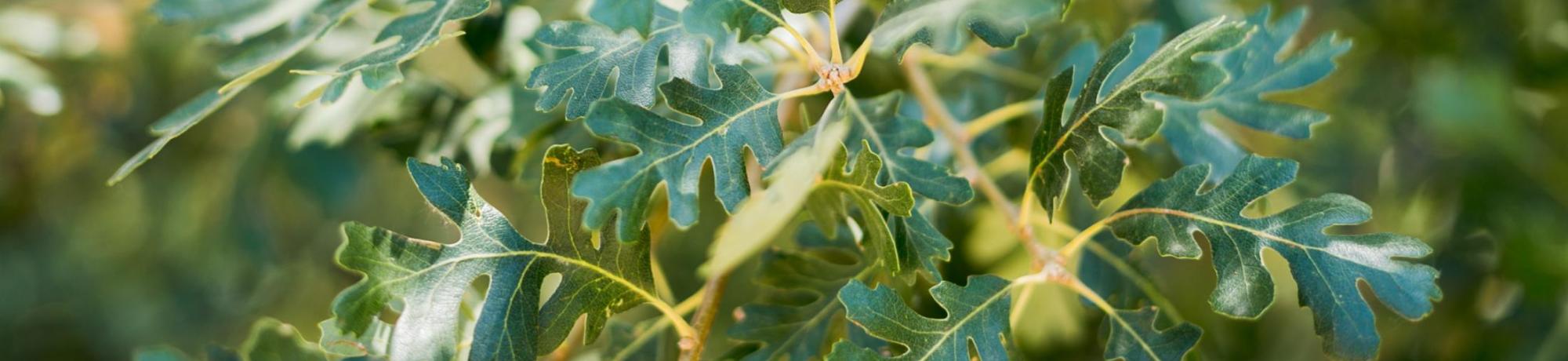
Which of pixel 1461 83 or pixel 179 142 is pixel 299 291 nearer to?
pixel 179 142

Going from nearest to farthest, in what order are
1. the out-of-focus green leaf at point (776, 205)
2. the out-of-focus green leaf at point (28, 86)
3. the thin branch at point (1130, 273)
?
the out-of-focus green leaf at point (776, 205)
the thin branch at point (1130, 273)
the out-of-focus green leaf at point (28, 86)

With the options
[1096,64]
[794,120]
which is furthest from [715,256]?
[794,120]

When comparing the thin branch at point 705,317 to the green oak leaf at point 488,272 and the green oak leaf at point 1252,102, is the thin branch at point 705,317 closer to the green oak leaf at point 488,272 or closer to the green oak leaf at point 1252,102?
the green oak leaf at point 488,272

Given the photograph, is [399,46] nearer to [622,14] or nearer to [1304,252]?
[622,14]

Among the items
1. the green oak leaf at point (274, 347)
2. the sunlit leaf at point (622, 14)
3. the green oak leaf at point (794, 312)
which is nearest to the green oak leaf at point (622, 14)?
the sunlit leaf at point (622, 14)

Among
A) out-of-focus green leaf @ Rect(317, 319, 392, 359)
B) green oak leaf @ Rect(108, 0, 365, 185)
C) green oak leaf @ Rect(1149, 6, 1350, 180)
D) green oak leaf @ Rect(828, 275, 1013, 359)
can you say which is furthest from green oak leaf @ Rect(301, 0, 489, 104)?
green oak leaf @ Rect(1149, 6, 1350, 180)

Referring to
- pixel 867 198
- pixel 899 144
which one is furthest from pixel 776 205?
pixel 899 144

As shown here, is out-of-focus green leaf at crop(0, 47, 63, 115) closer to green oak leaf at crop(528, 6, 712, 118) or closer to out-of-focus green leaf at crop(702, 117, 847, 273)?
green oak leaf at crop(528, 6, 712, 118)
